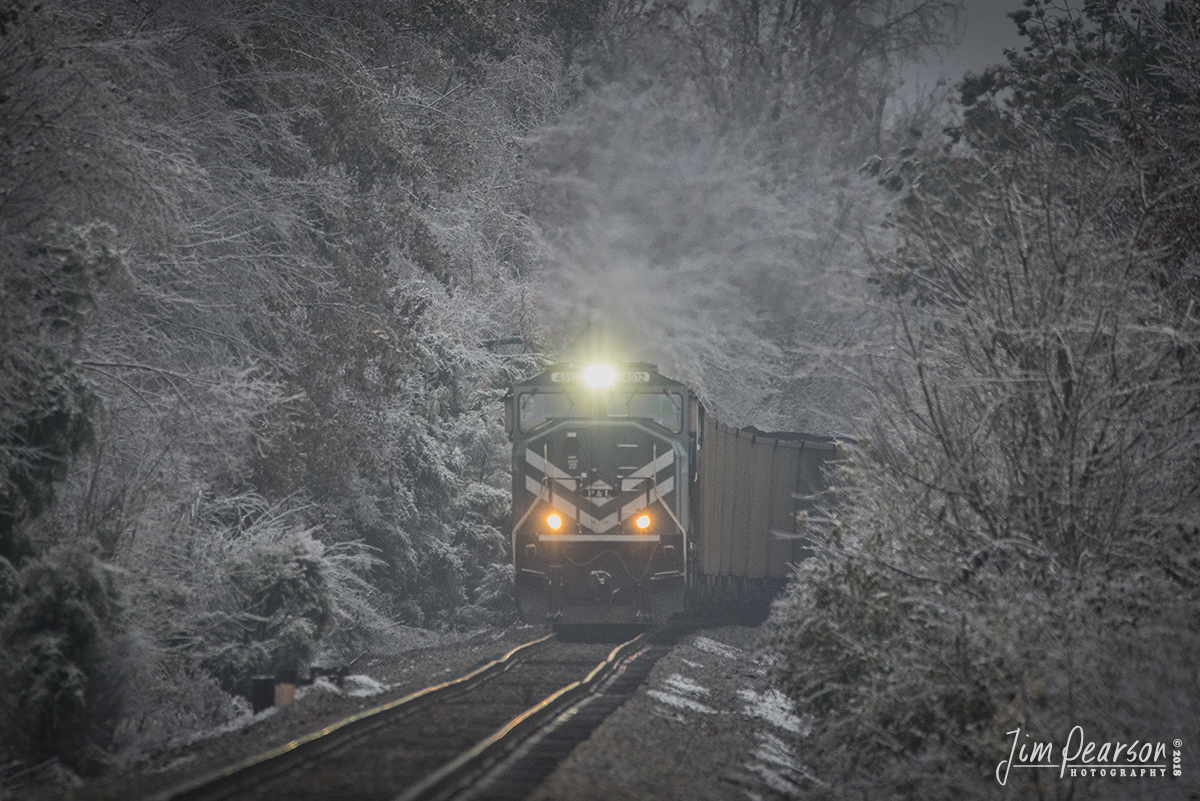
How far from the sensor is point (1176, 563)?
8805 mm

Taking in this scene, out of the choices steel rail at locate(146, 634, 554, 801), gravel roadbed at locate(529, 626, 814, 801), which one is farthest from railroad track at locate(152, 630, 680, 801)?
gravel roadbed at locate(529, 626, 814, 801)

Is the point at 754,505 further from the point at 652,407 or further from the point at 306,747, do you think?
the point at 306,747

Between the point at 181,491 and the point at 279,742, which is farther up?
the point at 181,491

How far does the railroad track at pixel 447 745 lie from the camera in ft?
23.6

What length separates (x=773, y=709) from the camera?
13.1 meters

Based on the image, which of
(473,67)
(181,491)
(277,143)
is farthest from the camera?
(473,67)

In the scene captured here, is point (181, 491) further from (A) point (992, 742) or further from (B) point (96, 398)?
(A) point (992, 742)

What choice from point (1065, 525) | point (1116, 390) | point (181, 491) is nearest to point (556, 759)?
point (1065, 525)

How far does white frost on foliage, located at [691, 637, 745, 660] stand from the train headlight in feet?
12.7

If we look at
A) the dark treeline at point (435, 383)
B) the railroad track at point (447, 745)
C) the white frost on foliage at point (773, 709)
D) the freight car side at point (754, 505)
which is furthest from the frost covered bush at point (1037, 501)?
the freight car side at point (754, 505)

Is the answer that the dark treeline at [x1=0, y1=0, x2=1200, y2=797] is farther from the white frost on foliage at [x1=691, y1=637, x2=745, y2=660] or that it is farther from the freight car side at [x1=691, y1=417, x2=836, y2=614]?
the freight car side at [x1=691, y1=417, x2=836, y2=614]

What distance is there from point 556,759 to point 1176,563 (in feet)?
15.2

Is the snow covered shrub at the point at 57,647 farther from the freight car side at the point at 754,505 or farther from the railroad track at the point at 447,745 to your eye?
the freight car side at the point at 754,505

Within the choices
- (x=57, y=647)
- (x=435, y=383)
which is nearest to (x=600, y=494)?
(x=435, y=383)
